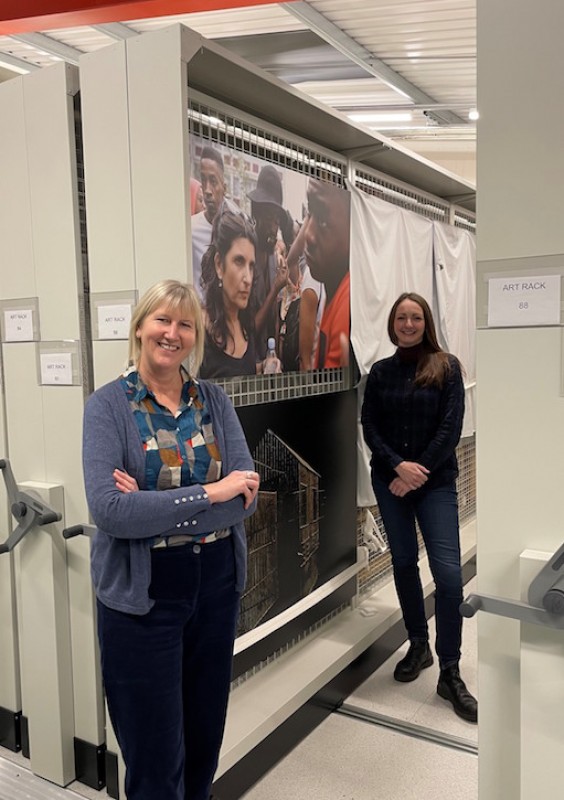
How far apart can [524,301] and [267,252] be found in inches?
54.8

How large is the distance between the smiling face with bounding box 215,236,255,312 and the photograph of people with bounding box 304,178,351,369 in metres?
0.49

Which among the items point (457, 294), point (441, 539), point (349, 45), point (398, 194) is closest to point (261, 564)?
point (441, 539)

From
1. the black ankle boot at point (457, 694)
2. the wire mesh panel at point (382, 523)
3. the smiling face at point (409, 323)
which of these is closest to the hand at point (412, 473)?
the smiling face at point (409, 323)

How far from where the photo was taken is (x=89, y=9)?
7.50ft

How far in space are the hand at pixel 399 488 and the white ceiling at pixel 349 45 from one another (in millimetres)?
2468

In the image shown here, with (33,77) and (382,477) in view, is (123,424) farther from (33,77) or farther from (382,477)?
(382,477)

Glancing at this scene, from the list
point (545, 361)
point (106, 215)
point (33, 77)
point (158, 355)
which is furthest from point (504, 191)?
point (33, 77)

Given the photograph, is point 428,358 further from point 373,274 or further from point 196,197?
point 196,197

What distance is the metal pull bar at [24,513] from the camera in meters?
2.29

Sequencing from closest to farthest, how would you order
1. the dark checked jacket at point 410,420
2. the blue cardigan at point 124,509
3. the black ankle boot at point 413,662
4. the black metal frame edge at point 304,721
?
the blue cardigan at point 124,509
the black metal frame edge at point 304,721
the dark checked jacket at point 410,420
the black ankle boot at point 413,662

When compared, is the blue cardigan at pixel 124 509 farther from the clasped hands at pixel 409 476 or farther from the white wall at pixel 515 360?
the clasped hands at pixel 409 476

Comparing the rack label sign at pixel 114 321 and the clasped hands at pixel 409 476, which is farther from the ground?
the rack label sign at pixel 114 321

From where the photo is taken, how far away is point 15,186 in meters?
2.36

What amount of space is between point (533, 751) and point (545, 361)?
867mm
